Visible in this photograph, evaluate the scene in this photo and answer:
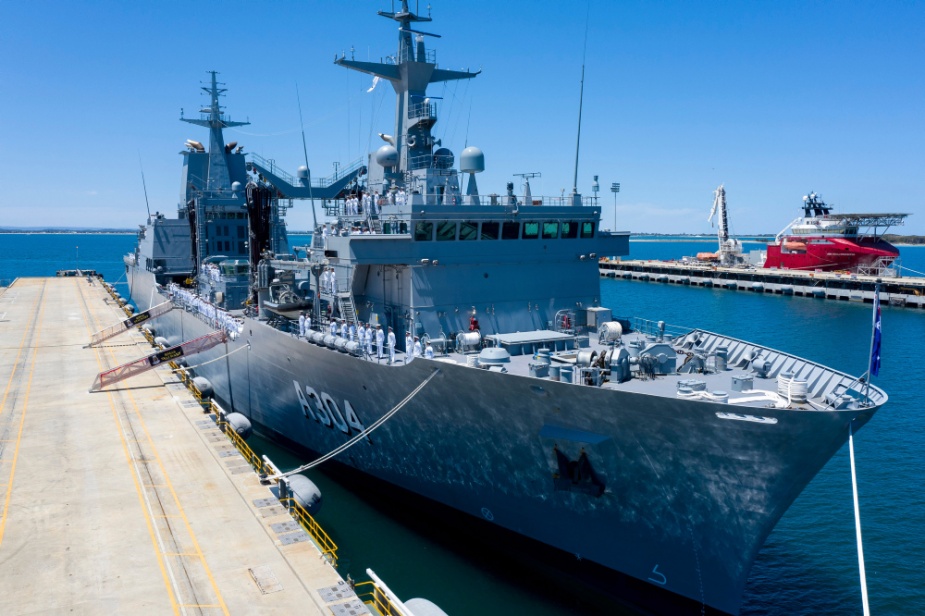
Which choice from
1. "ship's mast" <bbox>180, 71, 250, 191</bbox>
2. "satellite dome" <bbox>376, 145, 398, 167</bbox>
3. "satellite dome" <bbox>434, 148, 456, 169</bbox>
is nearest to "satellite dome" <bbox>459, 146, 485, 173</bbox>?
"satellite dome" <bbox>434, 148, 456, 169</bbox>

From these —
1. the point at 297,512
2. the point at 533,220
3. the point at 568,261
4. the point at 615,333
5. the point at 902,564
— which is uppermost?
the point at 533,220

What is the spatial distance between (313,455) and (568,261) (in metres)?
10.3

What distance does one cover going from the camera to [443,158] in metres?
21.0

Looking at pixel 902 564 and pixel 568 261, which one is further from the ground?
pixel 568 261

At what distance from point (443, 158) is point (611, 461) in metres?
12.2

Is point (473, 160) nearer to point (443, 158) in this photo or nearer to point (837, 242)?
point (443, 158)

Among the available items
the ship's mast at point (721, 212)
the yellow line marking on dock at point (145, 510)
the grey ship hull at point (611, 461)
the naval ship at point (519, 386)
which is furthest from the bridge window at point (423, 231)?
the ship's mast at point (721, 212)

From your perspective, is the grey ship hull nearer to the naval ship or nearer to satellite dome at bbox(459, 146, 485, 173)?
the naval ship

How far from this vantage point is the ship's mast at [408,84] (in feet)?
71.3

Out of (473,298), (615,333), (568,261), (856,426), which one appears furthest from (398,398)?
(856,426)

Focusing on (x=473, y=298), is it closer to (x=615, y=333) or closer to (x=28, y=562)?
(x=615, y=333)

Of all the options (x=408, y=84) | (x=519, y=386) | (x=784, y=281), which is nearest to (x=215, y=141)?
(x=408, y=84)

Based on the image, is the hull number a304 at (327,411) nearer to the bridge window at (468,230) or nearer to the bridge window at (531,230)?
the bridge window at (468,230)

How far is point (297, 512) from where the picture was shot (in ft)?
47.2
